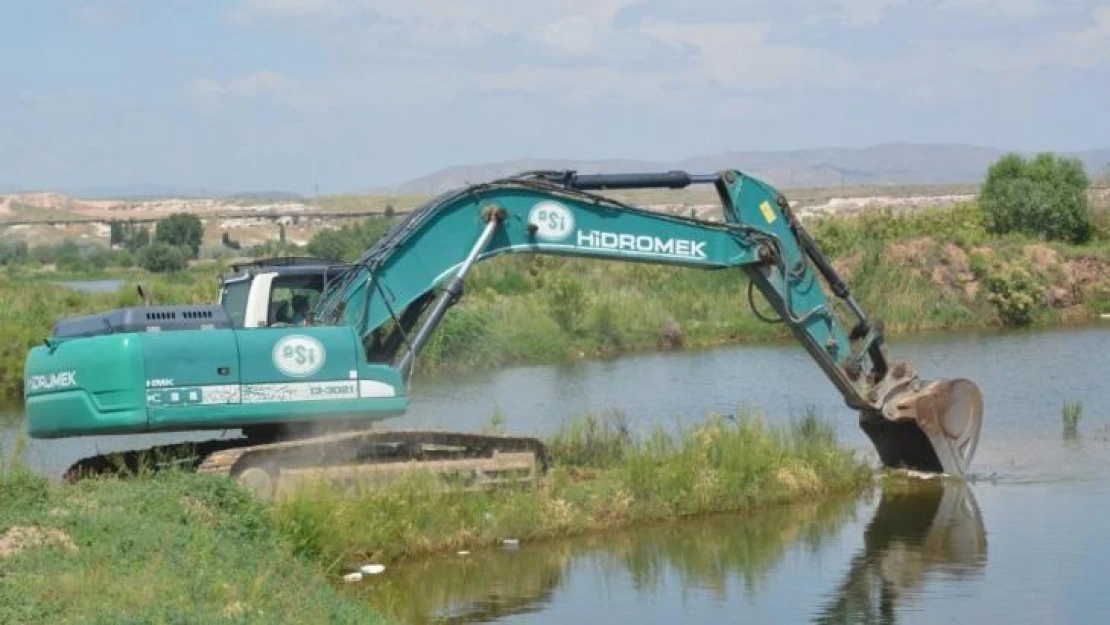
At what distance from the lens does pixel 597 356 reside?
37781mm

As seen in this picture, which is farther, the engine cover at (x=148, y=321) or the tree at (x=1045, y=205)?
the tree at (x=1045, y=205)

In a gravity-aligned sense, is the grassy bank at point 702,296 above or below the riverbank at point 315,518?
above

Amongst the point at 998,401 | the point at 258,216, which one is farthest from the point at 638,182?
the point at 258,216

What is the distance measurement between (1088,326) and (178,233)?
6423 centimetres

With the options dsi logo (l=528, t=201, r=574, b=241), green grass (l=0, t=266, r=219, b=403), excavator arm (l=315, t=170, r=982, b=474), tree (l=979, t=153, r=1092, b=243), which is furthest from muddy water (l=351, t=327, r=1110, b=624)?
tree (l=979, t=153, r=1092, b=243)

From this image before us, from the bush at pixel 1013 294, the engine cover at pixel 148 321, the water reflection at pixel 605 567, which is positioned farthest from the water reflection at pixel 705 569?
the bush at pixel 1013 294

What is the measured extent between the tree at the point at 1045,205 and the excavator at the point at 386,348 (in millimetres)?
32341

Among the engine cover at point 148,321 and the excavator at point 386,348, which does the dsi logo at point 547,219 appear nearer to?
the excavator at point 386,348

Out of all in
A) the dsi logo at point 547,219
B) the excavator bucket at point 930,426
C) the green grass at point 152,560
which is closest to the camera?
the green grass at point 152,560

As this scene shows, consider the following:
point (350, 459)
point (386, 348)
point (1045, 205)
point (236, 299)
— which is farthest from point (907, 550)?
point (1045, 205)

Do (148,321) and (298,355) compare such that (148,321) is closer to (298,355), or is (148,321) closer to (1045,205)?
(298,355)

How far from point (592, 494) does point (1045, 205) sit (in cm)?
3668

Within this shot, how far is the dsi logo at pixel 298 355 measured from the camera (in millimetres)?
17203

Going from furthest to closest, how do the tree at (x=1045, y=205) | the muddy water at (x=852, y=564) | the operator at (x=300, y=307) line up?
the tree at (x=1045, y=205) < the operator at (x=300, y=307) < the muddy water at (x=852, y=564)
